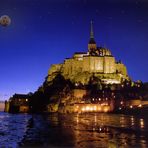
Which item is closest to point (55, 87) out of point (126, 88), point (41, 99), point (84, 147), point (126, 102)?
point (41, 99)

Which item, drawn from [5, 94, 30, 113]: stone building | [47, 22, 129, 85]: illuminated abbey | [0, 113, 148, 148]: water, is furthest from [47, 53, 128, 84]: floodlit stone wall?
[0, 113, 148, 148]: water

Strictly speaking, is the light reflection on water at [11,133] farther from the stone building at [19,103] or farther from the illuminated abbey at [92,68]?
the stone building at [19,103]

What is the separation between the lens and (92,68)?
80812 millimetres

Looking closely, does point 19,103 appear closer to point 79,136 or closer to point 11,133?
point 11,133

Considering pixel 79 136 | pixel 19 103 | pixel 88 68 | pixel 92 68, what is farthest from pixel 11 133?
pixel 19 103

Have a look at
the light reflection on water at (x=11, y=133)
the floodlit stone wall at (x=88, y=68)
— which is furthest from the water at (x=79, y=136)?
the floodlit stone wall at (x=88, y=68)

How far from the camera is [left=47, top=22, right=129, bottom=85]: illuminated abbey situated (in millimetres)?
79062

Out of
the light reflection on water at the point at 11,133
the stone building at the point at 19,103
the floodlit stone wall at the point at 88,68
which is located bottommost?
the light reflection on water at the point at 11,133

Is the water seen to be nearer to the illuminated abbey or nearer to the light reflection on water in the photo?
the light reflection on water

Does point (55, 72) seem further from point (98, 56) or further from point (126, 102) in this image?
point (126, 102)

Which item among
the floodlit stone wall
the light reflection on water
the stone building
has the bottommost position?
the light reflection on water

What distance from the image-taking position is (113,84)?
74.0 meters

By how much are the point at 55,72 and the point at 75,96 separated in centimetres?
1815

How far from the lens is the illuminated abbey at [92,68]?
7906cm
